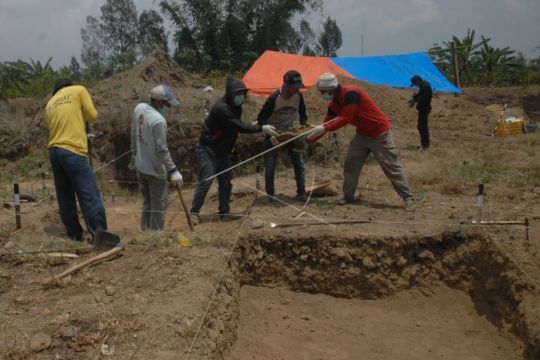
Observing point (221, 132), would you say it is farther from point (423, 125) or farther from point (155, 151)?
A: point (423, 125)

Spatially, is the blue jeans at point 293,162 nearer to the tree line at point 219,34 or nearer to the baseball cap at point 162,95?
the baseball cap at point 162,95

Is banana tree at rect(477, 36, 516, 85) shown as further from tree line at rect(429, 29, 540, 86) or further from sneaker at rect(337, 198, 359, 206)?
sneaker at rect(337, 198, 359, 206)

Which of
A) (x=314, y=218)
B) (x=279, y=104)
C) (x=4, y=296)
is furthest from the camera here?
(x=279, y=104)

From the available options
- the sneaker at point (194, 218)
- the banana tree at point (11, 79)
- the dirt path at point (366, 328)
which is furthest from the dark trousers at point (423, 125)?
the banana tree at point (11, 79)

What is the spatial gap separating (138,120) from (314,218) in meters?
2.18

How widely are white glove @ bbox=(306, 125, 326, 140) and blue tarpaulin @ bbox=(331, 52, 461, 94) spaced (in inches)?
494

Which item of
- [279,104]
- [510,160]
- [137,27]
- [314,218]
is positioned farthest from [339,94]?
[137,27]

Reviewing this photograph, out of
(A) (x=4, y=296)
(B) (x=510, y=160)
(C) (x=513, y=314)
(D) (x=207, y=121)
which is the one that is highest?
(D) (x=207, y=121)

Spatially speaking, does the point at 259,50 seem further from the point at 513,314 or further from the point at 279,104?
the point at 513,314

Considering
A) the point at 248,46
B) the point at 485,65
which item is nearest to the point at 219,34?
the point at 248,46

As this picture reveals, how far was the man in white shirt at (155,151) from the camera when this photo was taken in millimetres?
5219

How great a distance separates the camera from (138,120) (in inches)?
208

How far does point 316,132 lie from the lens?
6.05 meters

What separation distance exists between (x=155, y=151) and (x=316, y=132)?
1.85 metres
